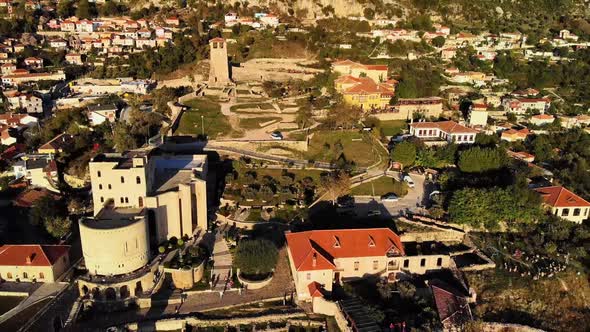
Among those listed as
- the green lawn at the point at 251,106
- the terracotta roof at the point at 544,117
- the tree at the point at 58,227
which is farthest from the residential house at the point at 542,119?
the tree at the point at 58,227

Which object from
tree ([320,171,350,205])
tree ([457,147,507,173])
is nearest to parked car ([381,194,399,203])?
tree ([320,171,350,205])

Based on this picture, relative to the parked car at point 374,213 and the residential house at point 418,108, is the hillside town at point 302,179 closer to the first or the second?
the residential house at point 418,108

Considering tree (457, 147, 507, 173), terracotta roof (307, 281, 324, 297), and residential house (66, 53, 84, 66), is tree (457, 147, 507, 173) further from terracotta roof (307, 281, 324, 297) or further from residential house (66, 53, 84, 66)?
residential house (66, 53, 84, 66)

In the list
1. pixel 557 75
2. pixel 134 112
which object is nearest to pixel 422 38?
pixel 557 75

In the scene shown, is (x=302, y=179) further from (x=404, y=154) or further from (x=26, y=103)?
(x=26, y=103)

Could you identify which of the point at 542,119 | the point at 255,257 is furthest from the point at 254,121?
the point at 542,119
